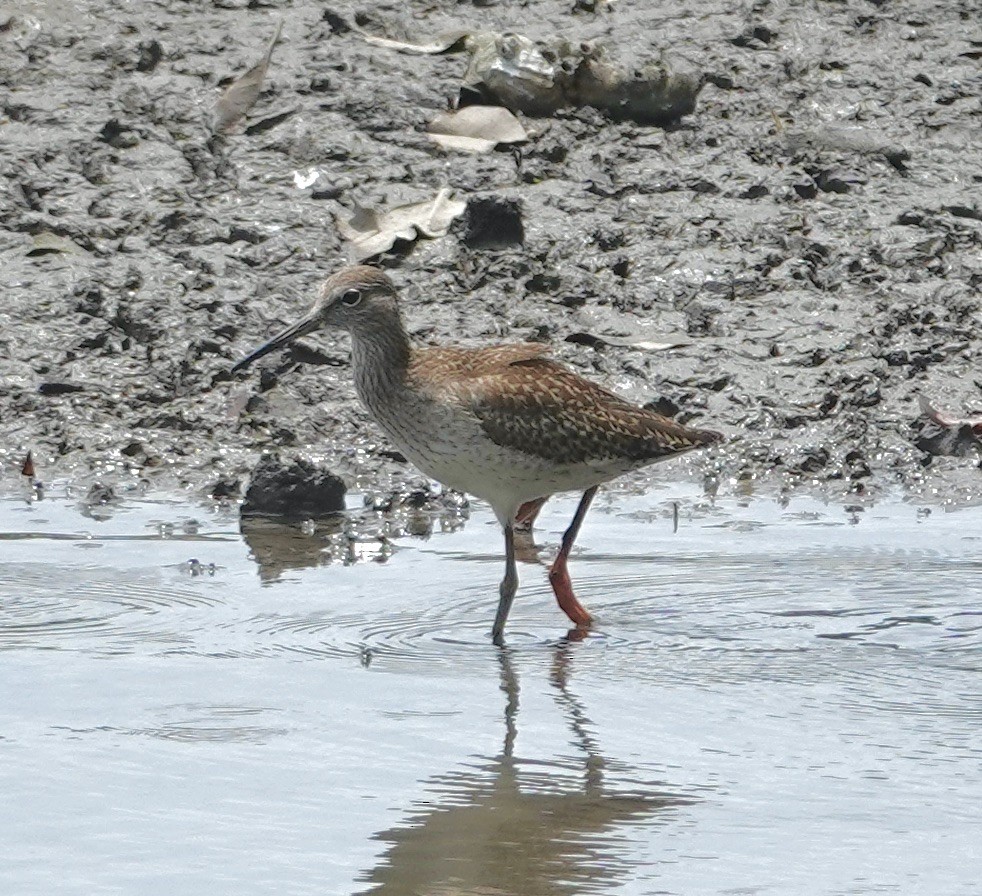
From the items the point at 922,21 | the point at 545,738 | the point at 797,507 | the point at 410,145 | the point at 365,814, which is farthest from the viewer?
the point at 922,21

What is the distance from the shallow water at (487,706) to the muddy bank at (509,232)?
73cm

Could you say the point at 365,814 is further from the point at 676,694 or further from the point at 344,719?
the point at 676,694

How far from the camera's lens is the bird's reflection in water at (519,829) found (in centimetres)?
526

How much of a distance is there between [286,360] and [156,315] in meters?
0.70

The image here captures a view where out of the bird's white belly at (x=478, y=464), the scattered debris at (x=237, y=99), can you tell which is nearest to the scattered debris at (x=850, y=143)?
the scattered debris at (x=237, y=99)

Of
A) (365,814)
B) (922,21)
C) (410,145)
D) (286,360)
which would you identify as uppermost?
(922,21)

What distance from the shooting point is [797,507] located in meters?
8.95

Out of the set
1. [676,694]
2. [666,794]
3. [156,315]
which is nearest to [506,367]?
[676,694]

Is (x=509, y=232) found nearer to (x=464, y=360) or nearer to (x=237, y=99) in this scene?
(x=237, y=99)

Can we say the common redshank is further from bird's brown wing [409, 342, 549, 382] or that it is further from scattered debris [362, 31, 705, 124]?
scattered debris [362, 31, 705, 124]

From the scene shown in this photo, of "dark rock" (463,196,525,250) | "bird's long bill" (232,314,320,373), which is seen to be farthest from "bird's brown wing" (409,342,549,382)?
"dark rock" (463,196,525,250)

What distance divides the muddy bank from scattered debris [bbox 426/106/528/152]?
0.44 ft

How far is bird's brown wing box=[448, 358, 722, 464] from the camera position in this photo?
7.42 metres

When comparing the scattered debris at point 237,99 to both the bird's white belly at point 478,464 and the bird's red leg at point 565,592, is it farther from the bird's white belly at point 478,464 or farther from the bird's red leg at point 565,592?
the bird's red leg at point 565,592
